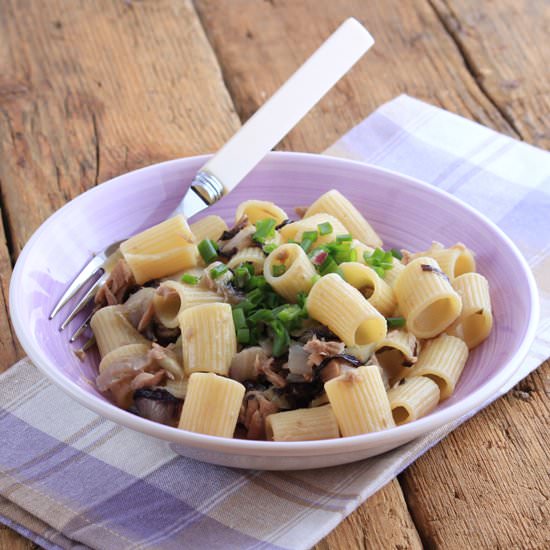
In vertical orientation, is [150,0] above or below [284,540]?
above

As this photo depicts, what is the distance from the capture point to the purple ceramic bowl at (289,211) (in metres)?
1.80

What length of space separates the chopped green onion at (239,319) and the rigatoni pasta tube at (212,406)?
21 cm

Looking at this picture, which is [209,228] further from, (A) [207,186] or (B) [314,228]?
(B) [314,228]

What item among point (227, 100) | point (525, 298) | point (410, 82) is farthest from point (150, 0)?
point (525, 298)

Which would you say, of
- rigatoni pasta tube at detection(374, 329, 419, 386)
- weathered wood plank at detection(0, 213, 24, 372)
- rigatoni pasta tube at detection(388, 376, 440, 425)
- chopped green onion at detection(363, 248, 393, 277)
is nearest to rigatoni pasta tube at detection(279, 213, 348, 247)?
chopped green onion at detection(363, 248, 393, 277)

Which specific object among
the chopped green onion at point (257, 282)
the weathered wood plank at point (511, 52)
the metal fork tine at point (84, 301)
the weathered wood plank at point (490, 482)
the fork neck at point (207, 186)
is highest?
the fork neck at point (207, 186)

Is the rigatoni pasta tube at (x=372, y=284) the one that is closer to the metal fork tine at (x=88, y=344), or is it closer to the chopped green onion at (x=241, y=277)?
the chopped green onion at (x=241, y=277)

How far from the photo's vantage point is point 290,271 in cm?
217

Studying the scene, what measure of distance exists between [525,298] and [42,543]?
4.30ft

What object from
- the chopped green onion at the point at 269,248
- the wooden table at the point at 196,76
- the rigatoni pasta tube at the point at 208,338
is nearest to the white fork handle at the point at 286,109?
the chopped green onion at the point at 269,248

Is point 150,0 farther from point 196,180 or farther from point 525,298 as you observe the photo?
point 525,298

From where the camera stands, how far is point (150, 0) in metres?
4.28

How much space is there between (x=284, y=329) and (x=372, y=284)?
0.95 feet

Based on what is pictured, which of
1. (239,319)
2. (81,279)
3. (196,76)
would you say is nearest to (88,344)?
(81,279)
